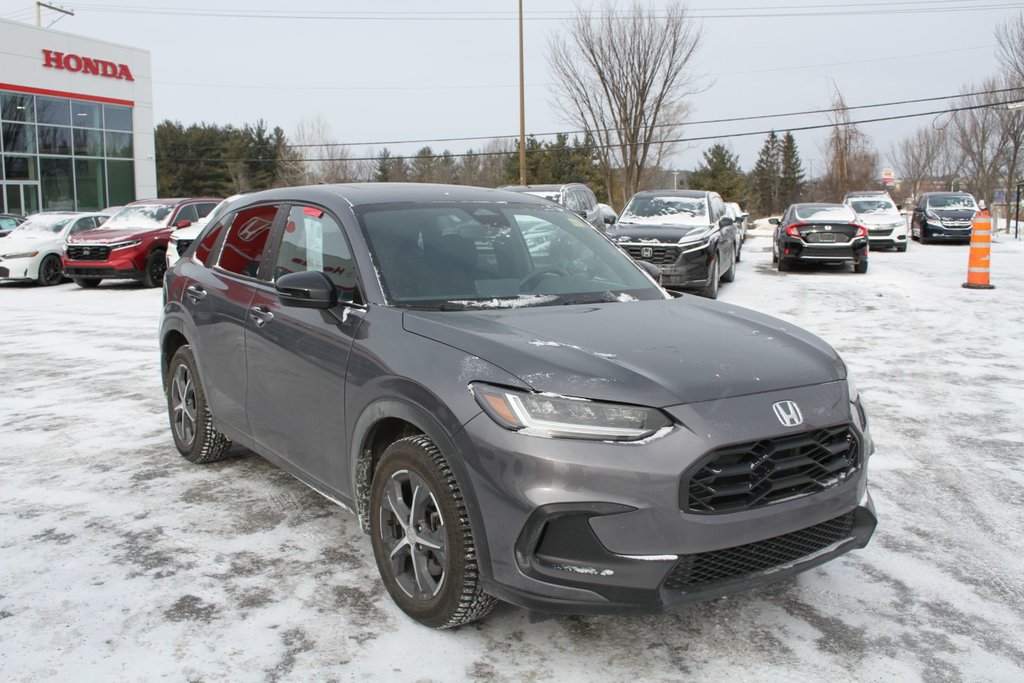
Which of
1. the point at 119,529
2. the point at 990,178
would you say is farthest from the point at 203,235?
the point at 990,178

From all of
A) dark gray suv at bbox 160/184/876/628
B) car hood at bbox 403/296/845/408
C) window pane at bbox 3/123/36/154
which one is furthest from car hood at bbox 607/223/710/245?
window pane at bbox 3/123/36/154

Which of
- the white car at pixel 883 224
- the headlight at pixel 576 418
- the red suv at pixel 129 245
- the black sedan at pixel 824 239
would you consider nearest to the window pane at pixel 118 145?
the red suv at pixel 129 245

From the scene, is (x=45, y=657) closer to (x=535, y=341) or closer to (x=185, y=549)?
(x=185, y=549)

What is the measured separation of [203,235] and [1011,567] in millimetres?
4729

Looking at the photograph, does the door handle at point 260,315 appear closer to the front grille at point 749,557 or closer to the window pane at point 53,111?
the front grille at point 749,557

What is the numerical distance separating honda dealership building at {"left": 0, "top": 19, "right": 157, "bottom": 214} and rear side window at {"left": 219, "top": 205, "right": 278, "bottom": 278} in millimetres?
35292

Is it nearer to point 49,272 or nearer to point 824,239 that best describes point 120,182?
point 49,272

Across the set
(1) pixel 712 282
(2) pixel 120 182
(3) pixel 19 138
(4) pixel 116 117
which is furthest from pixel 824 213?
(4) pixel 116 117

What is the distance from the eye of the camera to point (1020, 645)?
3156mm

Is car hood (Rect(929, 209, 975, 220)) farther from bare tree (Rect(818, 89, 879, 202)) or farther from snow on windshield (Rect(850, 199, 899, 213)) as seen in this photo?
bare tree (Rect(818, 89, 879, 202))

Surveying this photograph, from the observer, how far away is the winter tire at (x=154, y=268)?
17.3 meters

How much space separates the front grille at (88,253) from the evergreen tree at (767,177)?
8588cm

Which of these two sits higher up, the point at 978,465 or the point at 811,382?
the point at 811,382

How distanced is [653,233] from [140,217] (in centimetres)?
1111
